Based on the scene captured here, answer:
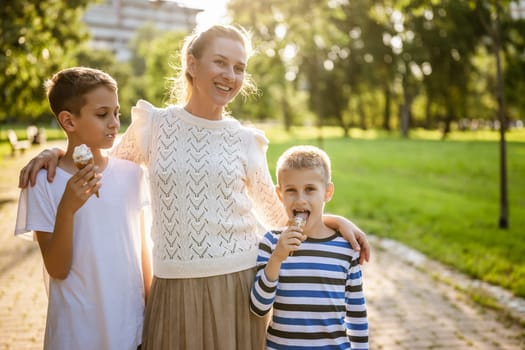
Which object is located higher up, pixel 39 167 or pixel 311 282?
pixel 39 167

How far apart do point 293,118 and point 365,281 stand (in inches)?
2598

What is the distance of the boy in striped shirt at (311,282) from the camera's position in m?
2.47

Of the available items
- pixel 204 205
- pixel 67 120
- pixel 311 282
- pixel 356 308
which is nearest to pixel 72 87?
pixel 67 120

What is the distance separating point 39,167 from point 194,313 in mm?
1002

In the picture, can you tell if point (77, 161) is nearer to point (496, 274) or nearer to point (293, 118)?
point (496, 274)

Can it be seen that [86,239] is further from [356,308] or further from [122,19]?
[122,19]

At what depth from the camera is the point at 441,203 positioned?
12.5 metres

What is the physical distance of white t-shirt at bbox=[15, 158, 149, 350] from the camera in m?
2.28

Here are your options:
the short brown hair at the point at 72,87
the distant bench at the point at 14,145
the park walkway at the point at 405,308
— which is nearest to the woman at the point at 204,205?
the short brown hair at the point at 72,87

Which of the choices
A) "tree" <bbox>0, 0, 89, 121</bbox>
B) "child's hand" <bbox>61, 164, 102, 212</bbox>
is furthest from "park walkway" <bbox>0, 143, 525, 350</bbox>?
"tree" <bbox>0, 0, 89, 121</bbox>

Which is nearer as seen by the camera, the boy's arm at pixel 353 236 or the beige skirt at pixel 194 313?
the beige skirt at pixel 194 313

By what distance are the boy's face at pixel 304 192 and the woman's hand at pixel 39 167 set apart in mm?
1115

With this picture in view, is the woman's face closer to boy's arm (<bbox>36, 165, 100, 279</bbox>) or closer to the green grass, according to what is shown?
boy's arm (<bbox>36, 165, 100, 279</bbox>)

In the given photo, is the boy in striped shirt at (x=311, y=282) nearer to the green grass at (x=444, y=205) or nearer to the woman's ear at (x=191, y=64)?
the woman's ear at (x=191, y=64)
